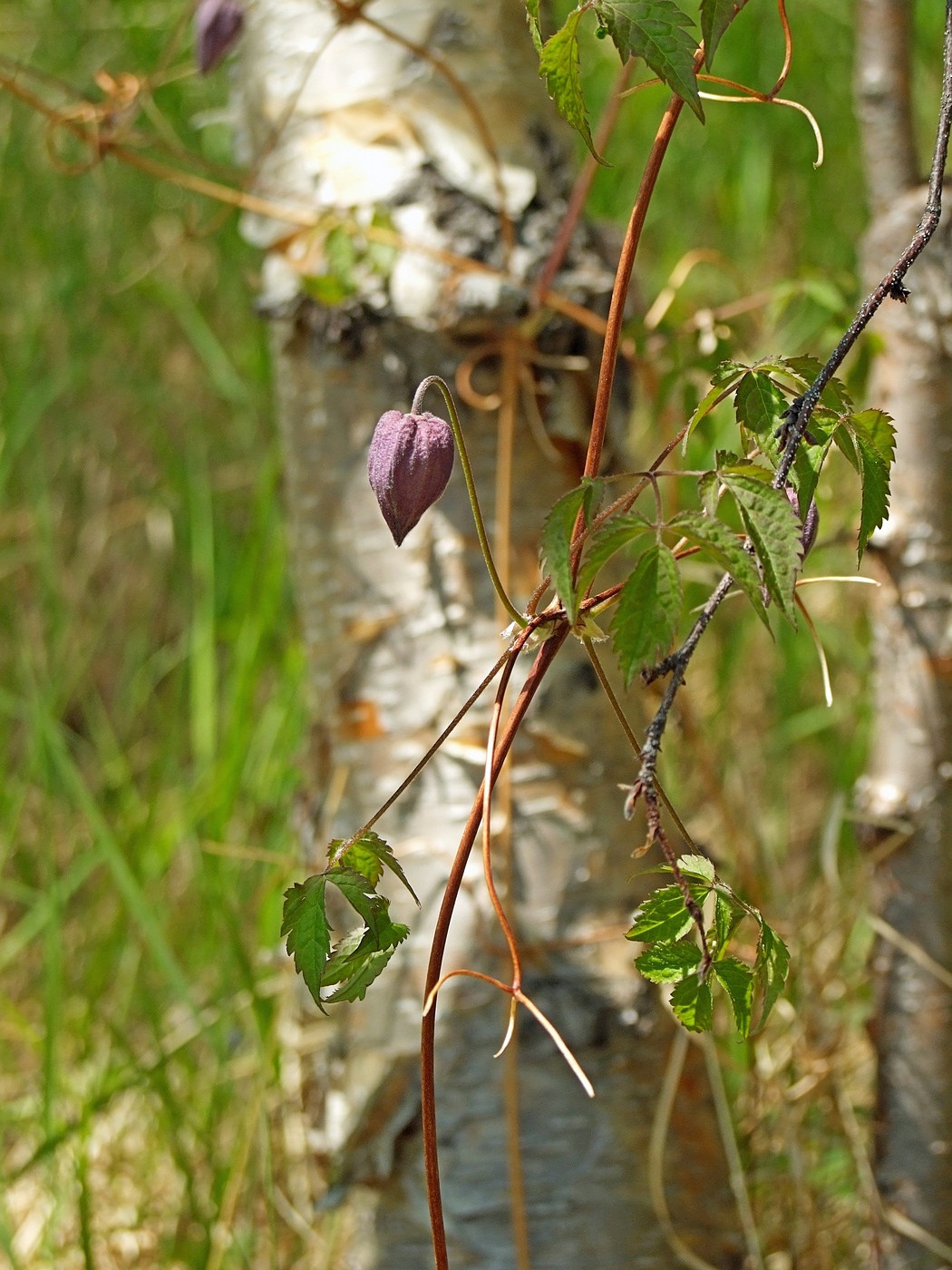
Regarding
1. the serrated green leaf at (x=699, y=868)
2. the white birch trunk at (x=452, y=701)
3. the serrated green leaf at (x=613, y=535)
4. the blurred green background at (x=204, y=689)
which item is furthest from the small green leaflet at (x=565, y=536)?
the white birch trunk at (x=452, y=701)

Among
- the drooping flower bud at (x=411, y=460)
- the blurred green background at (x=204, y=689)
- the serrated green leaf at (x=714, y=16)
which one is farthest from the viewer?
the blurred green background at (x=204, y=689)

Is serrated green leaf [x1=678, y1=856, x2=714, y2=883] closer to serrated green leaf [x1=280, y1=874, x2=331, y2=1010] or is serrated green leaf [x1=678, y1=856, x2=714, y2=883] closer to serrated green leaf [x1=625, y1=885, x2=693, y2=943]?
serrated green leaf [x1=625, y1=885, x2=693, y2=943]

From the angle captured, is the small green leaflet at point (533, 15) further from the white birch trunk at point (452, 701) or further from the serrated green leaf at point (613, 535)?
the white birch trunk at point (452, 701)

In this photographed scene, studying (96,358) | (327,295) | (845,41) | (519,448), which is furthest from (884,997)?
(96,358)

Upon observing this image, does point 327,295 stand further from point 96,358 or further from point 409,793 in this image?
point 96,358

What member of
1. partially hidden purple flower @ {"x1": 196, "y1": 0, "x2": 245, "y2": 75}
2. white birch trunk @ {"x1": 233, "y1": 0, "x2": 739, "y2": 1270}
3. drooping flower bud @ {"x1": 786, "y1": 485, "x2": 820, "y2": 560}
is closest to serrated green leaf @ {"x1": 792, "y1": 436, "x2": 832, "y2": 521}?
drooping flower bud @ {"x1": 786, "y1": 485, "x2": 820, "y2": 560}
